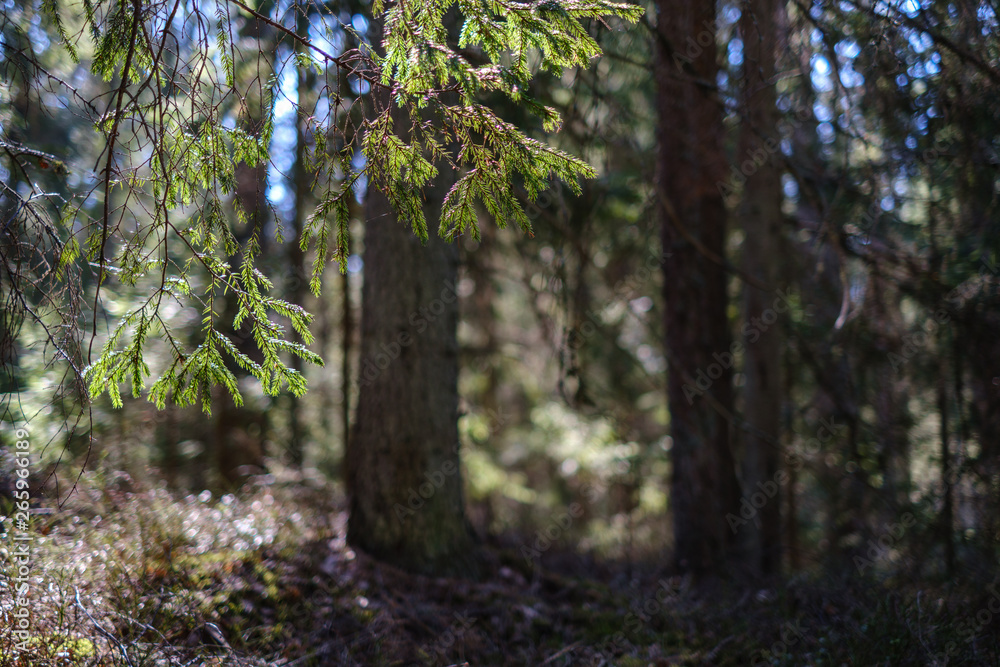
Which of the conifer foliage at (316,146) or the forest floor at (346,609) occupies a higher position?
the conifer foliage at (316,146)

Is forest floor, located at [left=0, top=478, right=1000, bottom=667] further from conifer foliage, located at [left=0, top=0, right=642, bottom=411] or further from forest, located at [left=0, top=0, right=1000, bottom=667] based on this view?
conifer foliage, located at [left=0, top=0, right=642, bottom=411]

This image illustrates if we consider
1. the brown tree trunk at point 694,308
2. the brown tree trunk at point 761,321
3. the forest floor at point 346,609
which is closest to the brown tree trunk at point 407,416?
the forest floor at point 346,609

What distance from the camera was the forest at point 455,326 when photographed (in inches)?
111

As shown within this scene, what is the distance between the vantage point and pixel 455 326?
508 cm

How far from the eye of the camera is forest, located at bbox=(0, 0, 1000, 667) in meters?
2.82

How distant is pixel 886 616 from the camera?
3797 mm

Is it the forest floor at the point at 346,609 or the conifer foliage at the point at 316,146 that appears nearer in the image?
the conifer foliage at the point at 316,146

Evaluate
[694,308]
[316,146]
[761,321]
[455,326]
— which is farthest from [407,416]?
[761,321]

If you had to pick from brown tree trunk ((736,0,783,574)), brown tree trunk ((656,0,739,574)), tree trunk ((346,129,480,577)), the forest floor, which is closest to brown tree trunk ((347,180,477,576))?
tree trunk ((346,129,480,577))

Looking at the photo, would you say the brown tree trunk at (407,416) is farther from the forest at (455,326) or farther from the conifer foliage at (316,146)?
the conifer foliage at (316,146)

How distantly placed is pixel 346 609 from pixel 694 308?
14.2 ft

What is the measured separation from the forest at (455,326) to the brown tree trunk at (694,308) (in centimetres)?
4

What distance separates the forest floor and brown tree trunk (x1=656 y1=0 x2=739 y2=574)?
882 mm

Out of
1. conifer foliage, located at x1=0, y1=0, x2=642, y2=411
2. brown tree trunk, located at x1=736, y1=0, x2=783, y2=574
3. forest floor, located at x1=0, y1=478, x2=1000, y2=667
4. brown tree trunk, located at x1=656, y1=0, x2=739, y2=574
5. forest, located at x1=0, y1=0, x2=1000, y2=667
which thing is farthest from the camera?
brown tree trunk, located at x1=736, y1=0, x2=783, y2=574
